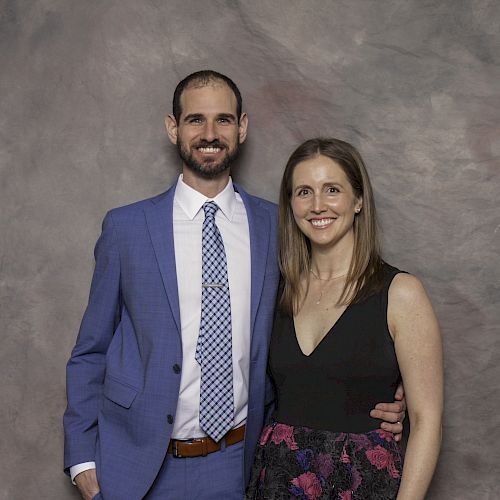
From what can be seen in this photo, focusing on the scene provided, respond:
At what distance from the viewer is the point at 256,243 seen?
88.0 inches

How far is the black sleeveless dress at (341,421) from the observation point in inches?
72.3

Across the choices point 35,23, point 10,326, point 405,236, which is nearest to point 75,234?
point 10,326

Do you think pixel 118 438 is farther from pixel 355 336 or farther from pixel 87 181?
pixel 87 181

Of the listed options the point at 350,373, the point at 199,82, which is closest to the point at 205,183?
the point at 199,82

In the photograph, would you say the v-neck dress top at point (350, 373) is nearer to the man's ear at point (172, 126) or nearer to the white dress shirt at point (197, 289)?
the white dress shirt at point (197, 289)

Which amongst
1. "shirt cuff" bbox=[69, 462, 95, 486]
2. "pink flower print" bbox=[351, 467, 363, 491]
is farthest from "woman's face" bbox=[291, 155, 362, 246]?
"shirt cuff" bbox=[69, 462, 95, 486]

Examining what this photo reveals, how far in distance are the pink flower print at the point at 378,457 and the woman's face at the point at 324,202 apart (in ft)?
1.89

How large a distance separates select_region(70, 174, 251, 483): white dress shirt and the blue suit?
3 cm

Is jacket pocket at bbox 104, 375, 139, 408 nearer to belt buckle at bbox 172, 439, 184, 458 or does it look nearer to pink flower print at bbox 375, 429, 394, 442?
belt buckle at bbox 172, 439, 184, 458

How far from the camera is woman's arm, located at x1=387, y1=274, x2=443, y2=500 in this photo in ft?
5.98

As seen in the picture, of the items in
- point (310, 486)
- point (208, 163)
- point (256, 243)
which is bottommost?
point (310, 486)

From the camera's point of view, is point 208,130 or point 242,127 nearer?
point 208,130

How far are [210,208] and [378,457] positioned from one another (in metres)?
0.87

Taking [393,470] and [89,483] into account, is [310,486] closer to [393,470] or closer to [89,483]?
[393,470]
